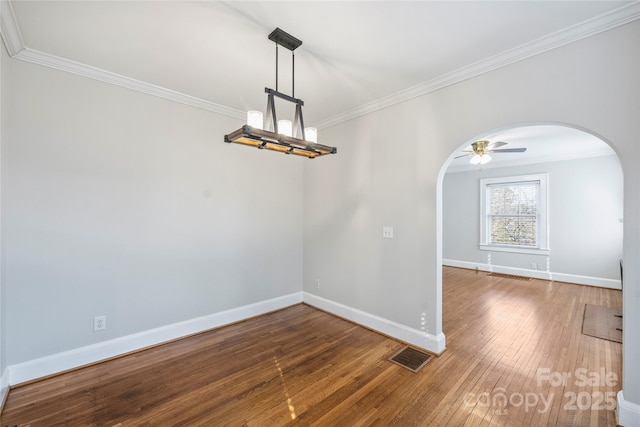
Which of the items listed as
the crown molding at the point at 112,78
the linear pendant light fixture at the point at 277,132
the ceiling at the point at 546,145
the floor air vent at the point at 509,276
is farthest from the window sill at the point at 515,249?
the crown molding at the point at 112,78

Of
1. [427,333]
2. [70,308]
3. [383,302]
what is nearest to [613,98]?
[427,333]

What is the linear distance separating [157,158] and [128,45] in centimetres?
108

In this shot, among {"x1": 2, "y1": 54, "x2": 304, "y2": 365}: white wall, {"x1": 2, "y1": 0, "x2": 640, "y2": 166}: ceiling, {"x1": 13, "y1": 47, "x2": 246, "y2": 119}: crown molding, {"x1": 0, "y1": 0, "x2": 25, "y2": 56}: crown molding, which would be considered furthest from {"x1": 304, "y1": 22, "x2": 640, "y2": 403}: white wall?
{"x1": 0, "y1": 0, "x2": 25, "y2": 56}: crown molding

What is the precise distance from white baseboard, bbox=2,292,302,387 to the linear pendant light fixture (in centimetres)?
233

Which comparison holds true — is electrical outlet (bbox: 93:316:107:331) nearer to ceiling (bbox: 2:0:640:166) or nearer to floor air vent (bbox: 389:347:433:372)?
ceiling (bbox: 2:0:640:166)

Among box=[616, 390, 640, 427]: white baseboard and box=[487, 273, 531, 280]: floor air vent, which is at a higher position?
box=[616, 390, 640, 427]: white baseboard

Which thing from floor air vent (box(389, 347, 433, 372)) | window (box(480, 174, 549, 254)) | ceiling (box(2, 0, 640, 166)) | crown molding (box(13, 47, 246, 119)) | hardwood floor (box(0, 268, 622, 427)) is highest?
ceiling (box(2, 0, 640, 166))

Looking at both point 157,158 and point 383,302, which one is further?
point 383,302

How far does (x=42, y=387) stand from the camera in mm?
2199

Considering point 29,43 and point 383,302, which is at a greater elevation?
point 29,43

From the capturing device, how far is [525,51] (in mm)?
2191

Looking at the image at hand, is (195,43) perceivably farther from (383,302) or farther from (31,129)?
(383,302)

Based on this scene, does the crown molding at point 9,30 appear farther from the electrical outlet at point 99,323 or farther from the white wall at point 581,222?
the white wall at point 581,222

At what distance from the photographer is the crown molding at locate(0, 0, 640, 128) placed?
184 cm
